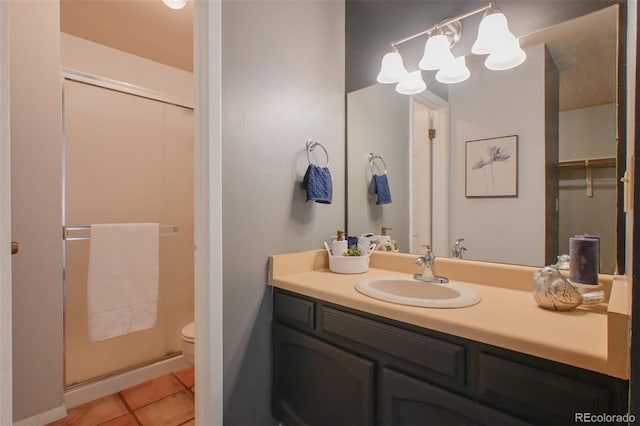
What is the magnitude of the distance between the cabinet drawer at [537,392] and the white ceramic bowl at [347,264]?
0.76 m

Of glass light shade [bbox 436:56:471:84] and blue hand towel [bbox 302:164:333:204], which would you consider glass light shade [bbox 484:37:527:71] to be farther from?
blue hand towel [bbox 302:164:333:204]

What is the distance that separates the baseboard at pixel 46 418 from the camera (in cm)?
150

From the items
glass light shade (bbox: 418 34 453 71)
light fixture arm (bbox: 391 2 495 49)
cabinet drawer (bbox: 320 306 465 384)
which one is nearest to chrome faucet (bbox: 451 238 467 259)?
cabinet drawer (bbox: 320 306 465 384)

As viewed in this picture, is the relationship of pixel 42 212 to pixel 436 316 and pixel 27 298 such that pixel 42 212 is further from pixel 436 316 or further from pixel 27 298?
pixel 436 316

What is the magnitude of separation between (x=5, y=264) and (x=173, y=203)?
1.42 meters

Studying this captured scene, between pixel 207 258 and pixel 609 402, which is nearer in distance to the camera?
pixel 609 402

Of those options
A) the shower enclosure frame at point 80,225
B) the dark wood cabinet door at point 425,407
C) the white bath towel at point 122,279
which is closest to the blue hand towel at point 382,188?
the dark wood cabinet door at point 425,407

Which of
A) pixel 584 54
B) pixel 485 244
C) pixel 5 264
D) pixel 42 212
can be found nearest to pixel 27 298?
pixel 42 212

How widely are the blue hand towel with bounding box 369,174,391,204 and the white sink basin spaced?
0.49 meters

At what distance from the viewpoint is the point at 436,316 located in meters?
0.90

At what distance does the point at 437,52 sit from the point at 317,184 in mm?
830

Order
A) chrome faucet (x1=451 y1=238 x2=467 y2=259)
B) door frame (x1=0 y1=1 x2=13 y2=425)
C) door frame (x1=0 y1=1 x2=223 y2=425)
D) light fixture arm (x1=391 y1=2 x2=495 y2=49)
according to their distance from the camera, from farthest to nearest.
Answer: chrome faucet (x1=451 y1=238 x2=467 y2=259)
light fixture arm (x1=391 y1=2 x2=495 y2=49)
door frame (x1=0 y1=1 x2=223 y2=425)
door frame (x1=0 y1=1 x2=13 y2=425)

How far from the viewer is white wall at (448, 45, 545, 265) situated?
1.22m

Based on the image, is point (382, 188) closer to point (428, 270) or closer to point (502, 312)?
point (428, 270)
